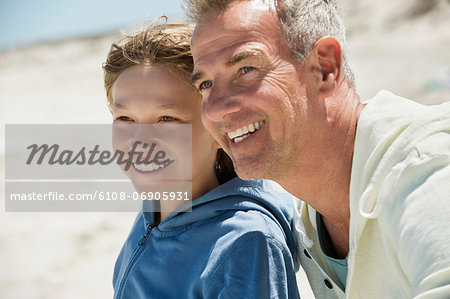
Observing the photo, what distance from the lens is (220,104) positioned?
1.73 meters

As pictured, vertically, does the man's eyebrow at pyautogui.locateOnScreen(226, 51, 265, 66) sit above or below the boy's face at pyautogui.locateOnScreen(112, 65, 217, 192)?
above

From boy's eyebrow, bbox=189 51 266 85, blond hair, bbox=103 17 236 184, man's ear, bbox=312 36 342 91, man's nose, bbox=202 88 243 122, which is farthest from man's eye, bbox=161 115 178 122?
man's ear, bbox=312 36 342 91

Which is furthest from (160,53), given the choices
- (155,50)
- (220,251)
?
(220,251)

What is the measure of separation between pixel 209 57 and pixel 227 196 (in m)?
0.55

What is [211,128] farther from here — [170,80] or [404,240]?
[404,240]

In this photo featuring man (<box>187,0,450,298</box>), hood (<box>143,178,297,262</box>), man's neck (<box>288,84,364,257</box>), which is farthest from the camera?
hood (<box>143,178,297,262</box>)

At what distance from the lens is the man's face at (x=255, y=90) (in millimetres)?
1729

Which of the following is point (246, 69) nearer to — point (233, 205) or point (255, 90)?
point (255, 90)

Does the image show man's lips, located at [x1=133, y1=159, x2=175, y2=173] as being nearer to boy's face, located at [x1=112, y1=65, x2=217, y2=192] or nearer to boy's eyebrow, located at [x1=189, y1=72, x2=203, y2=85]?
boy's face, located at [x1=112, y1=65, x2=217, y2=192]

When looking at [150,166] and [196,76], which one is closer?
[196,76]

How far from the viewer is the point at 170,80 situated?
2023 millimetres

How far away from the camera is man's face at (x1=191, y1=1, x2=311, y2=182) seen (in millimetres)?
1729

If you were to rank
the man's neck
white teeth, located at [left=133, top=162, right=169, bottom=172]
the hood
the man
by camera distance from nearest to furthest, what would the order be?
the man, the man's neck, the hood, white teeth, located at [left=133, top=162, right=169, bottom=172]

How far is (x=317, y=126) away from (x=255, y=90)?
0.26 meters
